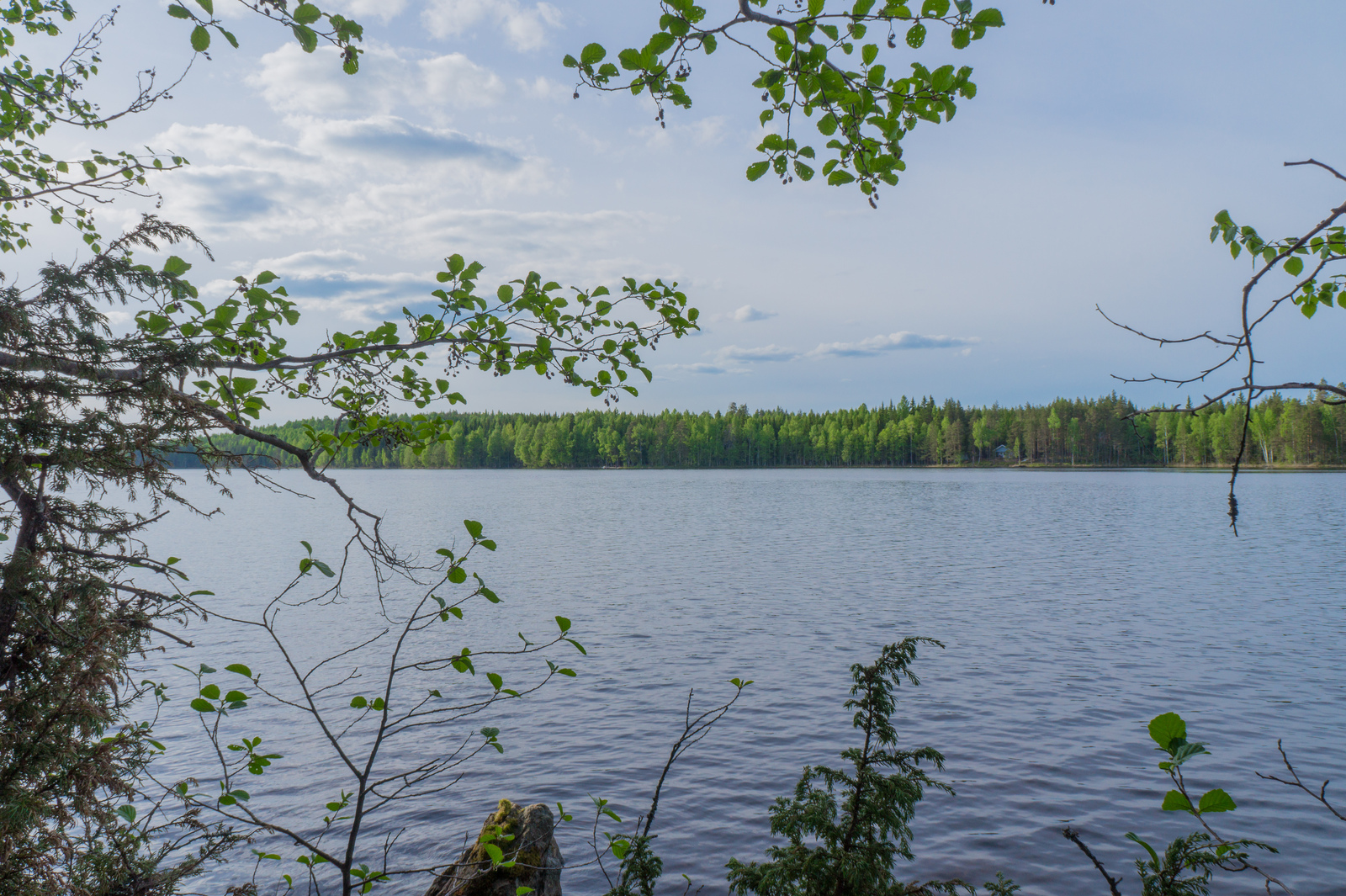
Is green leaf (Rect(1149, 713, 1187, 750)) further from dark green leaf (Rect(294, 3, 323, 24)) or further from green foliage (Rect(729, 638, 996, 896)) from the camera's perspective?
dark green leaf (Rect(294, 3, 323, 24))

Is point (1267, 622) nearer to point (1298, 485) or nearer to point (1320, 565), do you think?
point (1320, 565)

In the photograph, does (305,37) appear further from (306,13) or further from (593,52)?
(593,52)

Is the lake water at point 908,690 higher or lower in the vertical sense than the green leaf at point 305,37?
lower

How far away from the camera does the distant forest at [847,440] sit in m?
137

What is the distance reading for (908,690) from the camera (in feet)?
41.2

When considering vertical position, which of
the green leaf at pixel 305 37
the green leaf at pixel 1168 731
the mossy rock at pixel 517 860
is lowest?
the mossy rock at pixel 517 860

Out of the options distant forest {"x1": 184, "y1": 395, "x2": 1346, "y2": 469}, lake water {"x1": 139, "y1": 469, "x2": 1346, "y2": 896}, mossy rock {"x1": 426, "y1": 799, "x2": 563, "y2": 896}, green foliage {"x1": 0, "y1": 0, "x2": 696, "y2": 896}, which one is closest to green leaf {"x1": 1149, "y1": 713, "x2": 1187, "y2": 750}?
green foliage {"x1": 0, "y1": 0, "x2": 696, "y2": 896}

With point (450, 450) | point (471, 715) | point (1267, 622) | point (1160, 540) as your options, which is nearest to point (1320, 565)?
point (1160, 540)

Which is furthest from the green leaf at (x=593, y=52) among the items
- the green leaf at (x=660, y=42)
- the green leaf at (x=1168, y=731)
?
the green leaf at (x=1168, y=731)

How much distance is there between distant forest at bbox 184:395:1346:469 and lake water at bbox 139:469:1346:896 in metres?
113

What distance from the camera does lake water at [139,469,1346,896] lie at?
326 inches

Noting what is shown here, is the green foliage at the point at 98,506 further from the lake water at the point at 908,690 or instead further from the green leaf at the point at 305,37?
the lake water at the point at 908,690

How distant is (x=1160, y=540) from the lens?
32219 millimetres

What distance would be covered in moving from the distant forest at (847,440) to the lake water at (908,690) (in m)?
113
